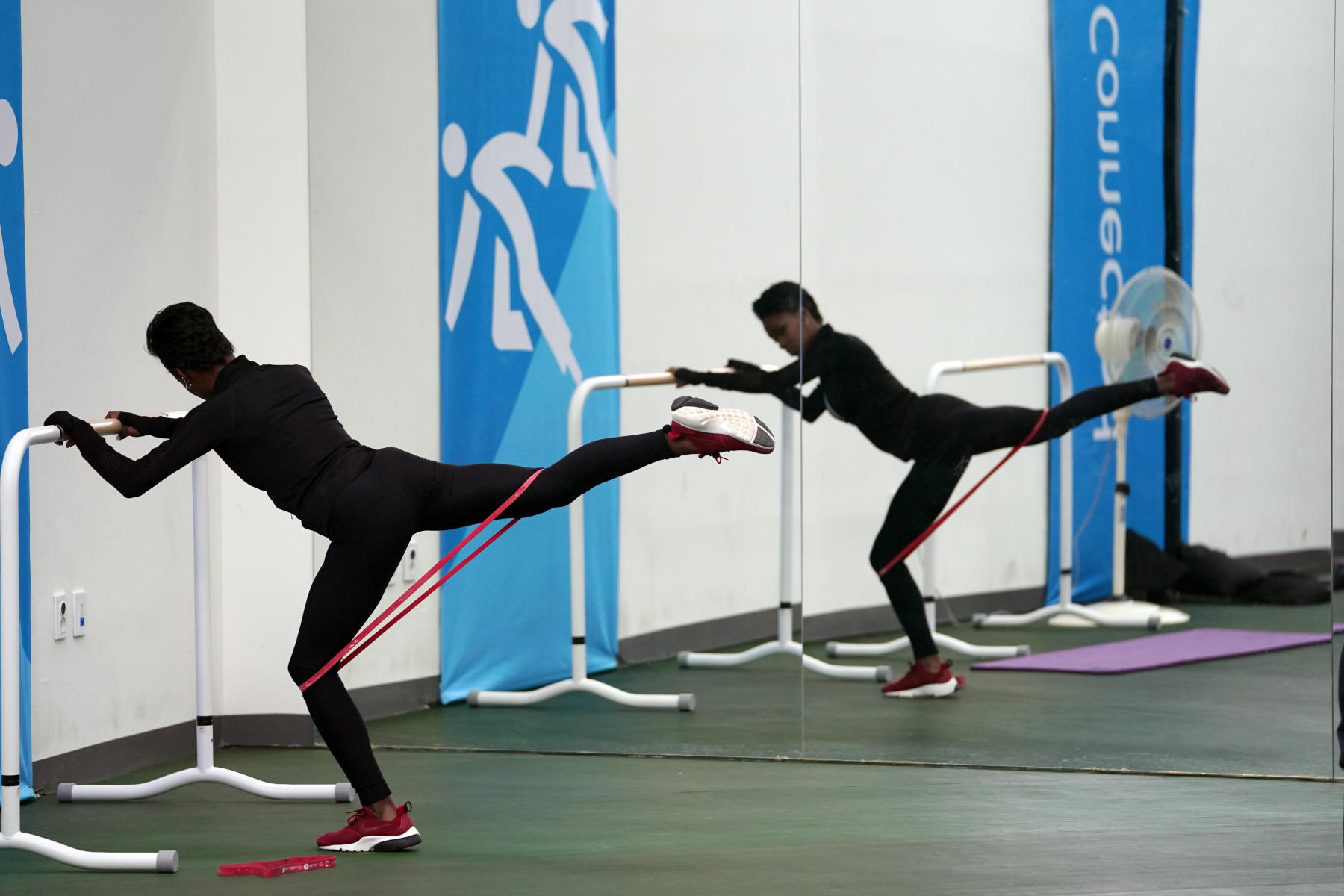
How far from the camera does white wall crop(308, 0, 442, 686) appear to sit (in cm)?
508

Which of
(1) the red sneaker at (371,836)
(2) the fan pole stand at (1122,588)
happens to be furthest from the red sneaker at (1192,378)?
(1) the red sneaker at (371,836)

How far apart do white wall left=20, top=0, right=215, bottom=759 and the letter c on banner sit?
2595 mm

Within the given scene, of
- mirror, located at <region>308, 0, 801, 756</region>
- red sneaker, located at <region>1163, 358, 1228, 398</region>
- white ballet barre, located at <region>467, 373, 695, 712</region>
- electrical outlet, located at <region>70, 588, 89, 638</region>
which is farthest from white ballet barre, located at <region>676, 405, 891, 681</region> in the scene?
electrical outlet, located at <region>70, 588, 89, 638</region>

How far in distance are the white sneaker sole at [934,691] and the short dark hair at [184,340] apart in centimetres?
221

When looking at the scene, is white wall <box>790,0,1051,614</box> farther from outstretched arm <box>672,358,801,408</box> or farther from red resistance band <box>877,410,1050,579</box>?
outstretched arm <box>672,358,801,408</box>

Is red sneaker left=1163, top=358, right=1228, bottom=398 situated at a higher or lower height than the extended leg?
higher

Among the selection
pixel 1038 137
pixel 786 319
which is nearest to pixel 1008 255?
pixel 1038 137

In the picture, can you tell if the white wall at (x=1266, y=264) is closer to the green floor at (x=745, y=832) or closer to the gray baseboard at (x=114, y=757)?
the green floor at (x=745, y=832)

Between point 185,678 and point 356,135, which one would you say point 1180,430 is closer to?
point 356,135

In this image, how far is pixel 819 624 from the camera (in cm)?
488

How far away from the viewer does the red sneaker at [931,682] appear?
4812mm

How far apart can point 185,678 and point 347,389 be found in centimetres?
100

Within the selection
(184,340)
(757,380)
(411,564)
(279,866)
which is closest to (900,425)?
(757,380)

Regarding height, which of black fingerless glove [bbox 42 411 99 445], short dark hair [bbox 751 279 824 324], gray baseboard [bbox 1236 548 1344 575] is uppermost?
short dark hair [bbox 751 279 824 324]
